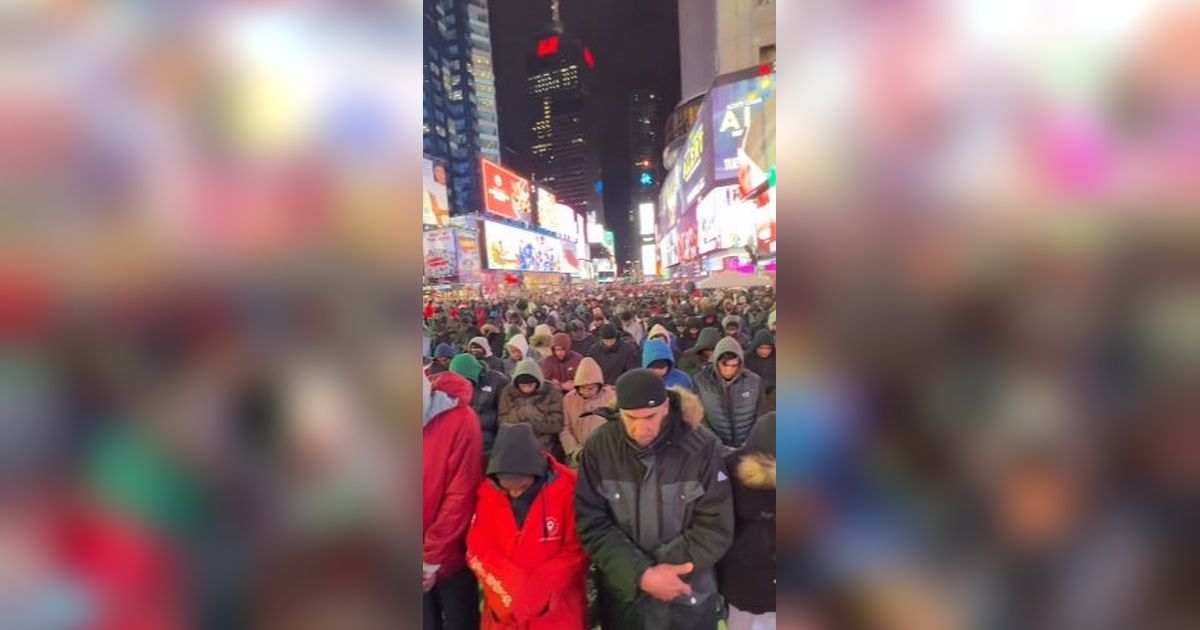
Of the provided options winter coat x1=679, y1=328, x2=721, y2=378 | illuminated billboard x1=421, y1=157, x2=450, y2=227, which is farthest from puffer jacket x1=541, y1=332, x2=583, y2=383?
illuminated billboard x1=421, y1=157, x2=450, y2=227

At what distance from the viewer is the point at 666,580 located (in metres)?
1.60

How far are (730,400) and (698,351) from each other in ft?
4.35

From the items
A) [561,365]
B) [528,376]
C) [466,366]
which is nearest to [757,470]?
[528,376]

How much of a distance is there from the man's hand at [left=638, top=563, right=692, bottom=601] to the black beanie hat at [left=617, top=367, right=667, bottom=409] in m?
0.49

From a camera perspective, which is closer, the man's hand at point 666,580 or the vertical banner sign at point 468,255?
the vertical banner sign at point 468,255

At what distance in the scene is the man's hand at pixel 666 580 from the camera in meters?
1.61

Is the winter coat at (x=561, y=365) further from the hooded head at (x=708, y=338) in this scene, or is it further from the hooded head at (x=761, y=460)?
the hooded head at (x=761, y=460)

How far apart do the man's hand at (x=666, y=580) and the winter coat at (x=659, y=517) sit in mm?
19

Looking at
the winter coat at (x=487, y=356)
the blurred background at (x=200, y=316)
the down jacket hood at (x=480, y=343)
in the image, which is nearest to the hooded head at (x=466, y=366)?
the down jacket hood at (x=480, y=343)

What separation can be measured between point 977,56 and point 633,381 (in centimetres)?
133

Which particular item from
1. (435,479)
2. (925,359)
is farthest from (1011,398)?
(435,479)

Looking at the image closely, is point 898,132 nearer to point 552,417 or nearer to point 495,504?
point 495,504

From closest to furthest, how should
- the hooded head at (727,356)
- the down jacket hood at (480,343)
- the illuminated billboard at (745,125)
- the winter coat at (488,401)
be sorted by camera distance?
1. the illuminated billboard at (745,125)
2. the hooded head at (727,356)
3. the winter coat at (488,401)
4. the down jacket hood at (480,343)

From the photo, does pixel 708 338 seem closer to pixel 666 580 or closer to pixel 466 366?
pixel 466 366
